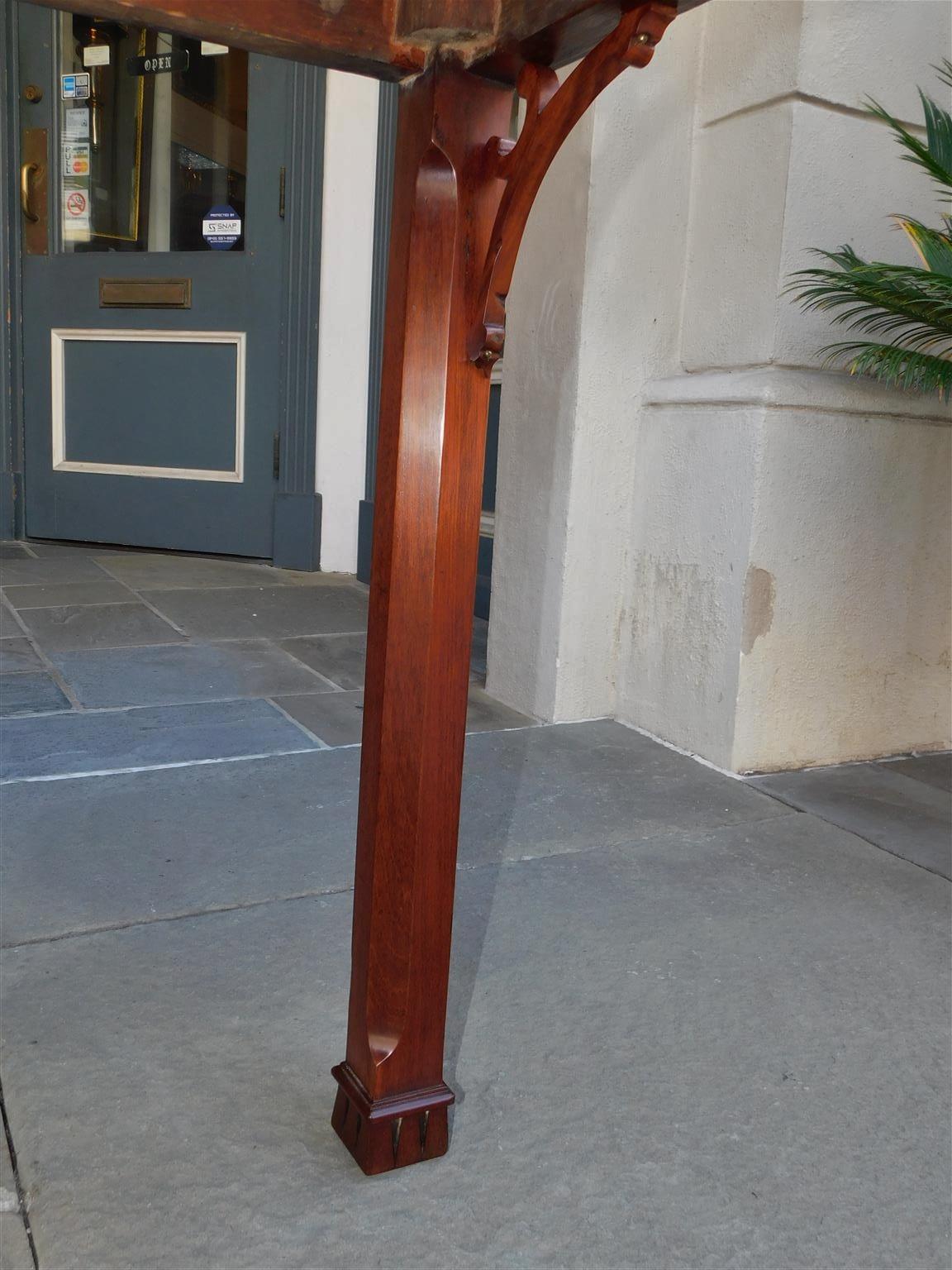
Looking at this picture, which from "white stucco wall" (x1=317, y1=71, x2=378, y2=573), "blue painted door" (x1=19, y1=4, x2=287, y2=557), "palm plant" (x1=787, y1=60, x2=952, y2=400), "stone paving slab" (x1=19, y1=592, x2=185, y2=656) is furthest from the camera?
"blue painted door" (x1=19, y1=4, x2=287, y2=557)

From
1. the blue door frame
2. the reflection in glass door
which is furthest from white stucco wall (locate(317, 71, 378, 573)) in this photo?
the reflection in glass door

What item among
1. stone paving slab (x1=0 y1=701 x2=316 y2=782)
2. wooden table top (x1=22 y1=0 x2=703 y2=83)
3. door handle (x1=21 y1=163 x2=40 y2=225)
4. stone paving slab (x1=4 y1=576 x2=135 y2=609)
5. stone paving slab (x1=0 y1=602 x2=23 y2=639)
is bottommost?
stone paving slab (x1=0 y1=701 x2=316 y2=782)

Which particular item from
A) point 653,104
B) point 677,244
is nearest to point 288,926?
point 677,244

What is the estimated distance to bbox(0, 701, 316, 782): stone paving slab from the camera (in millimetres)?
2062

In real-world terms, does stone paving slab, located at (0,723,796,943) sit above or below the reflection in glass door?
below

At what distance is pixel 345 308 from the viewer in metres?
4.11

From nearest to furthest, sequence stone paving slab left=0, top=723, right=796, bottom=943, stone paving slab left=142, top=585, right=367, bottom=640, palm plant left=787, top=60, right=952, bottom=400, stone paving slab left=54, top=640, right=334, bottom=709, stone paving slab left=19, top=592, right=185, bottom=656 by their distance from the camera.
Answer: stone paving slab left=0, top=723, right=796, bottom=943 < palm plant left=787, top=60, right=952, bottom=400 < stone paving slab left=54, top=640, right=334, bottom=709 < stone paving slab left=19, top=592, right=185, bottom=656 < stone paving slab left=142, top=585, right=367, bottom=640

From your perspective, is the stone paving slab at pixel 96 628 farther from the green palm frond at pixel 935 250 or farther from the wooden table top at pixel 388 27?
the wooden table top at pixel 388 27

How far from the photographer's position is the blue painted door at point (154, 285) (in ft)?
13.6

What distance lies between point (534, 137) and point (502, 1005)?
955mm

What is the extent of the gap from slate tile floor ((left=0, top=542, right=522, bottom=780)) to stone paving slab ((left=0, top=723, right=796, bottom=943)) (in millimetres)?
129

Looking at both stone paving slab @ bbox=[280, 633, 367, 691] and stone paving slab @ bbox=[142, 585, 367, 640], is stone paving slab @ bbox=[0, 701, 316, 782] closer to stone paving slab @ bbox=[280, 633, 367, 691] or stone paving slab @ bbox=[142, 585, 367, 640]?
stone paving slab @ bbox=[280, 633, 367, 691]

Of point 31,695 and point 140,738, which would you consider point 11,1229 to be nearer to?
point 140,738

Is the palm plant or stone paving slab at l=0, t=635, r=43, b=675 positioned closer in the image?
the palm plant
